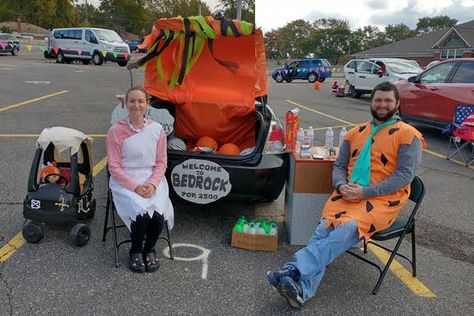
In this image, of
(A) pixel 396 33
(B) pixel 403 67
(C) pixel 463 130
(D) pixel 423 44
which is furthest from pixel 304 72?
(A) pixel 396 33

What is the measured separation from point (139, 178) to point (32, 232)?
96 centimetres

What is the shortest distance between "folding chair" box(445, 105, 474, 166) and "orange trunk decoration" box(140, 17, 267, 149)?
3.88 meters

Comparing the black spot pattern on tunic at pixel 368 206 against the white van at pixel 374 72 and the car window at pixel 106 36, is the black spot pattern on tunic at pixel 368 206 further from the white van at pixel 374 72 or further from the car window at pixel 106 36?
the car window at pixel 106 36

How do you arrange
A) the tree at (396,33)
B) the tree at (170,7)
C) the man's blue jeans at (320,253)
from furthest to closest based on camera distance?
the tree at (170,7) < the tree at (396,33) < the man's blue jeans at (320,253)

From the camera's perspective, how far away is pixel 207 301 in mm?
2932

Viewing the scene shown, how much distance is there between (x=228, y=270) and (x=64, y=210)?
1.39 m

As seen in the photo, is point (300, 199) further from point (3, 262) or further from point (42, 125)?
point (42, 125)

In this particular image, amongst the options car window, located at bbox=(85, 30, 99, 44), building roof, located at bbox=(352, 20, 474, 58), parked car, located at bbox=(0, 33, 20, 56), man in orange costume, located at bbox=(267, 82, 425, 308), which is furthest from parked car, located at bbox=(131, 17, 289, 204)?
building roof, located at bbox=(352, 20, 474, 58)

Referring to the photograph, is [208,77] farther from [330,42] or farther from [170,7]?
[170,7]

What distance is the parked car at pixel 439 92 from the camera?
319 inches

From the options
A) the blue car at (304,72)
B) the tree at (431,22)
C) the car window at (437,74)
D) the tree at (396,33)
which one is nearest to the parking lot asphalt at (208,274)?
the car window at (437,74)

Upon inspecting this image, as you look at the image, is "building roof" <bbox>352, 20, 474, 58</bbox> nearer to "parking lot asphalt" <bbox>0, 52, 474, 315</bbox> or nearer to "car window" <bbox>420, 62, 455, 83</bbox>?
"car window" <bbox>420, 62, 455, 83</bbox>

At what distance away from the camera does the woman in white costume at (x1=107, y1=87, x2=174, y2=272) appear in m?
3.29

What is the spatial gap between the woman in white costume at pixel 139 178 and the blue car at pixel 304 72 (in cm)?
2340
